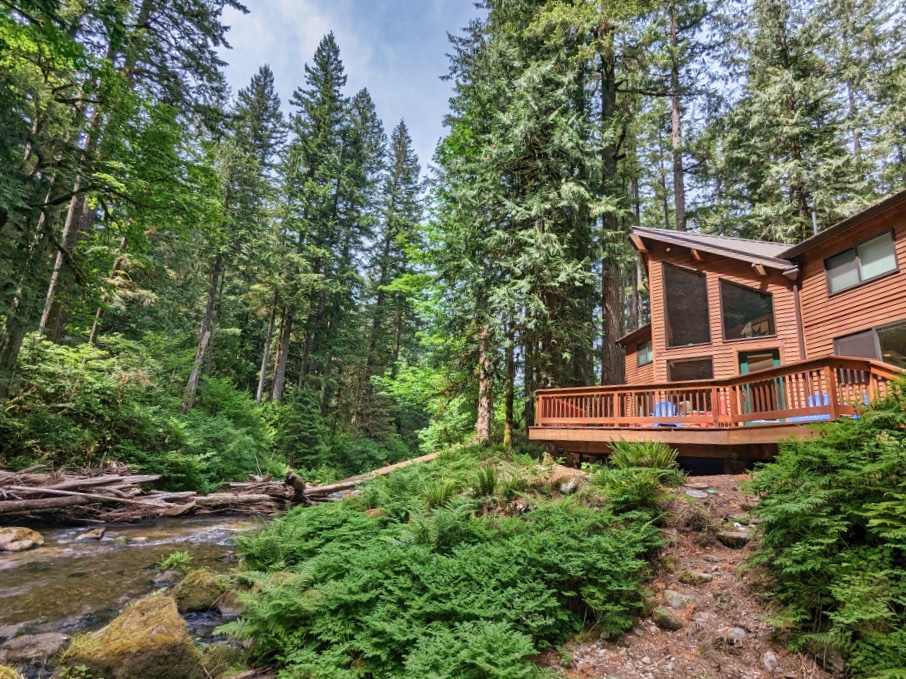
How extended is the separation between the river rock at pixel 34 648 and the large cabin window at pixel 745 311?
15.1 meters

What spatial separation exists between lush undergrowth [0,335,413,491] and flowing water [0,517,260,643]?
2.76 meters

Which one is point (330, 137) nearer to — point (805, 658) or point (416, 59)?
point (416, 59)

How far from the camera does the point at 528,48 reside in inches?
548

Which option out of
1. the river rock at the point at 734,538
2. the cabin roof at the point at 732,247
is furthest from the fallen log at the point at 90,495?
the cabin roof at the point at 732,247

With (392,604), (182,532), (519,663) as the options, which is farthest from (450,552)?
(182,532)

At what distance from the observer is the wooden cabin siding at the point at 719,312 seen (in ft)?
37.9

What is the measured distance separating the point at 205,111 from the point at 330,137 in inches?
459

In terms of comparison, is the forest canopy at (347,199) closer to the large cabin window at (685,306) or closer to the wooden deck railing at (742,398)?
the large cabin window at (685,306)

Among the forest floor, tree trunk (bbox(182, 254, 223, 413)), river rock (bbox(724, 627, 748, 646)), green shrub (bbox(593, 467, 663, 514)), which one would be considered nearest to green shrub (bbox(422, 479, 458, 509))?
green shrub (bbox(593, 467, 663, 514))

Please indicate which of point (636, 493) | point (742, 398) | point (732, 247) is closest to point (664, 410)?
point (742, 398)

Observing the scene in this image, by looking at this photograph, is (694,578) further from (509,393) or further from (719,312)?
(719,312)

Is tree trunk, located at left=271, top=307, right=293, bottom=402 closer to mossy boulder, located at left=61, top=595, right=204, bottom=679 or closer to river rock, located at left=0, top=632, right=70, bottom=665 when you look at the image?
Result: river rock, located at left=0, top=632, right=70, bottom=665

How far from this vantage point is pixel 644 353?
1588cm

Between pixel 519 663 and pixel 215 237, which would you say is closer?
pixel 519 663
